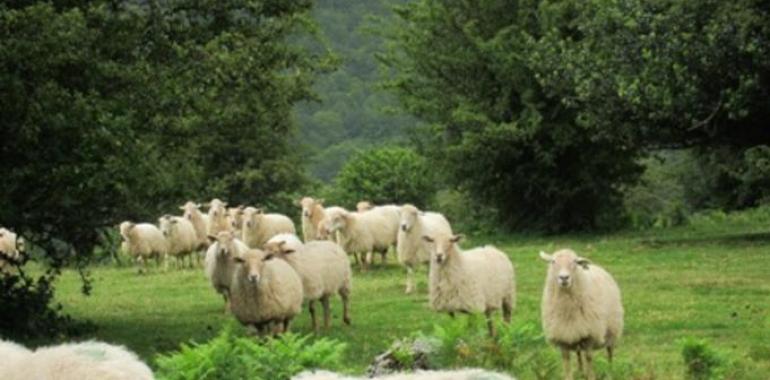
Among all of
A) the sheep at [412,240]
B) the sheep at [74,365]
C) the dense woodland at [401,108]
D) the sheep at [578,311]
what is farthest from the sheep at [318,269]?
the sheep at [74,365]

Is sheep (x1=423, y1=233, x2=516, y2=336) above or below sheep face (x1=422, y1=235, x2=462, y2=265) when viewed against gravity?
below

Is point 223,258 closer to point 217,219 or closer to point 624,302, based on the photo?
point 624,302

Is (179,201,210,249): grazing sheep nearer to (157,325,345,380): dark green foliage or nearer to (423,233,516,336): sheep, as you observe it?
(423,233,516,336): sheep

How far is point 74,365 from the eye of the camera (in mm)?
5883

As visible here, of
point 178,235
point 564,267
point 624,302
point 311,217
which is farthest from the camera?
point 178,235

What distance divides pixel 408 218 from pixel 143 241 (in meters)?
12.7

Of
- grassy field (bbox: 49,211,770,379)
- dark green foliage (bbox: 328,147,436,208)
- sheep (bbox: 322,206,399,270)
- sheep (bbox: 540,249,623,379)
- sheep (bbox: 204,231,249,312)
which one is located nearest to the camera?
sheep (bbox: 540,249,623,379)

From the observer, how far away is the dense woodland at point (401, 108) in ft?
52.0

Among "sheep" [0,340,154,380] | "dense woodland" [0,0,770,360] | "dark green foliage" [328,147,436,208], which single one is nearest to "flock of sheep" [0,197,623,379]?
"dense woodland" [0,0,770,360]

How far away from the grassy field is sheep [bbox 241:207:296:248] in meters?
1.52

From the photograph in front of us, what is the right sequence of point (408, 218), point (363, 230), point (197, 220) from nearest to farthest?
point (408, 218)
point (363, 230)
point (197, 220)

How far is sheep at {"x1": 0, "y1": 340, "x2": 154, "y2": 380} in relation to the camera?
5816mm

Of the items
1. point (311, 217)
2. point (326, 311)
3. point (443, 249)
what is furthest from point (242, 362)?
point (311, 217)

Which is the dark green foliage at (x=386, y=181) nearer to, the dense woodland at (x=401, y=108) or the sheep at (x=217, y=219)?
the dense woodland at (x=401, y=108)
